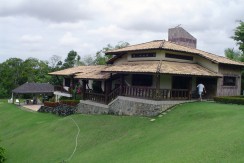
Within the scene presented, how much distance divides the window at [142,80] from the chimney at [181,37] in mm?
14062

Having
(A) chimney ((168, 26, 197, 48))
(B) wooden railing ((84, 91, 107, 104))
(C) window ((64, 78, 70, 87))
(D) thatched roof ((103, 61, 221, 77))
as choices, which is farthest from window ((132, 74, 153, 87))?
(C) window ((64, 78, 70, 87))

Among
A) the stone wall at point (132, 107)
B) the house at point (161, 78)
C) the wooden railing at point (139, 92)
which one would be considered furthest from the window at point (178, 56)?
the stone wall at point (132, 107)

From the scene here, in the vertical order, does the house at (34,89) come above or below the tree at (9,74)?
below

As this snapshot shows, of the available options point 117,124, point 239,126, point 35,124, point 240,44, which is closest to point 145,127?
point 117,124

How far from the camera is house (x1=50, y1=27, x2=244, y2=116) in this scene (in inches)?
914

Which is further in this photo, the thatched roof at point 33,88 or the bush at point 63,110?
the thatched roof at point 33,88

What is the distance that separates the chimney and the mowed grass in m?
18.6

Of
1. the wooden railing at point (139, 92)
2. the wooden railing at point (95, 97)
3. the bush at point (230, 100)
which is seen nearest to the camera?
the bush at point (230, 100)

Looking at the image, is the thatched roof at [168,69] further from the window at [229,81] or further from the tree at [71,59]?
the tree at [71,59]

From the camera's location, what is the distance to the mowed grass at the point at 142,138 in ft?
43.3

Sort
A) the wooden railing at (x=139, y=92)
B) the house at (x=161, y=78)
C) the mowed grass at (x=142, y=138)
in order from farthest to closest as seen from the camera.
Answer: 1. the wooden railing at (x=139, y=92)
2. the house at (x=161, y=78)
3. the mowed grass at (x=142, y=138)

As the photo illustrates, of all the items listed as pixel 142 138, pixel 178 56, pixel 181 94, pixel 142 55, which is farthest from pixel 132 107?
pixel 142 138

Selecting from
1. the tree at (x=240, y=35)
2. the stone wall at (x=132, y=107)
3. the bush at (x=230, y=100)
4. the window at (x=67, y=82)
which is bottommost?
the stone wall at (x=132, y=107)

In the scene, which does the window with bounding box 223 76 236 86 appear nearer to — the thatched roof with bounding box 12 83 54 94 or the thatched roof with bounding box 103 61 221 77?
the thatched roof with bounding box 103 61 221 77
